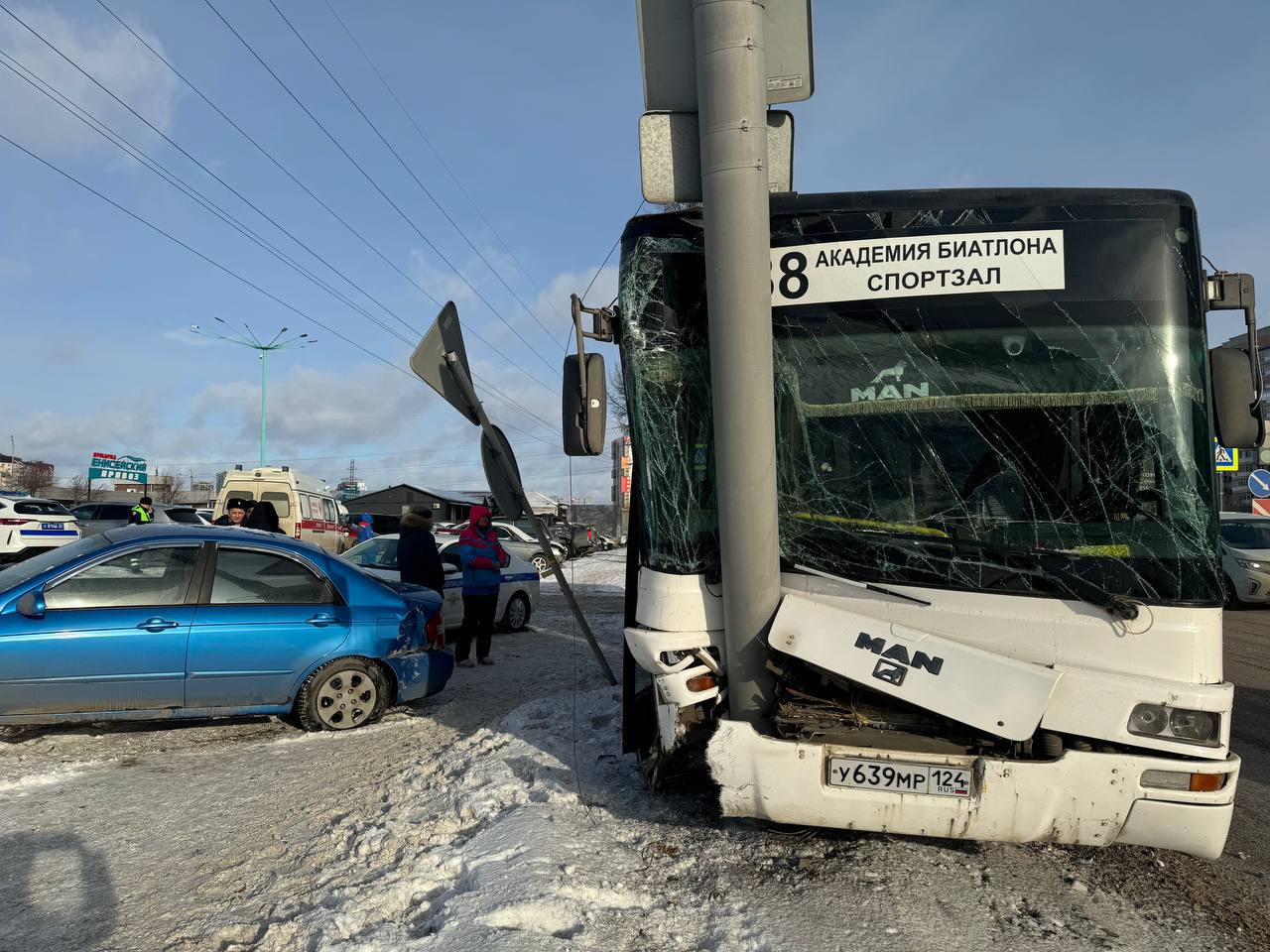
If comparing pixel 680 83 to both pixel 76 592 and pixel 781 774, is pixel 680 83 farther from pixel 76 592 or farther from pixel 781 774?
pixel 76 592

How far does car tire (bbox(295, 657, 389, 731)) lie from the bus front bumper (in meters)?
3.87

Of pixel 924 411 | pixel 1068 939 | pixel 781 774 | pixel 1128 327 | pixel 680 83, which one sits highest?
pixel 680 83

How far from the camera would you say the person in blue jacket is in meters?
9.33

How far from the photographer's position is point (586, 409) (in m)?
4.36

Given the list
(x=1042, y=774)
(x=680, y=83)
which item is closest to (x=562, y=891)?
(x=1042, y=774)

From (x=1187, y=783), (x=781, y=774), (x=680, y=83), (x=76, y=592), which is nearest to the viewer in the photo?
(x=1187, y=783)

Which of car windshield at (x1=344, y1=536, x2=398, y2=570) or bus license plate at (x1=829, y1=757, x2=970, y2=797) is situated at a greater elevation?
car windshield at (x1=344, y1=536, x2=398, y2=570)

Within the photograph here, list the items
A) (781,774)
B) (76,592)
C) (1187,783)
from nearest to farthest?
1. (1187,783)
2. (781,774)
3. (76,592)

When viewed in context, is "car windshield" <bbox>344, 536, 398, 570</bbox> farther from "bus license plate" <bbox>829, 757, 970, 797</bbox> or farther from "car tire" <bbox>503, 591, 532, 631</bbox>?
"bus license plate" <bbox>829, 757, 970, 797</bbox>

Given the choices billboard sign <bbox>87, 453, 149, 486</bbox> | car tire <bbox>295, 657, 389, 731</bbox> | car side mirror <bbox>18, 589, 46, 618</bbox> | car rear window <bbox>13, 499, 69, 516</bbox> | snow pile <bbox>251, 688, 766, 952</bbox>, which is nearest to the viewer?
snow pile <bbox>251, 688, 766, 952</bbox>

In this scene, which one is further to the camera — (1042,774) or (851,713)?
(851,713)

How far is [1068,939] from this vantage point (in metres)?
3.36

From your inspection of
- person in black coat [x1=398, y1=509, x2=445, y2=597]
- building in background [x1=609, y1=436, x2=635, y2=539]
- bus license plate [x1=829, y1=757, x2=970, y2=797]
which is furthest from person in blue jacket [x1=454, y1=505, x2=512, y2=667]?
building in background [x1=609, y1=436, x2=635, y2=539]

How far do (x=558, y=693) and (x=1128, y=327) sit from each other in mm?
5392
